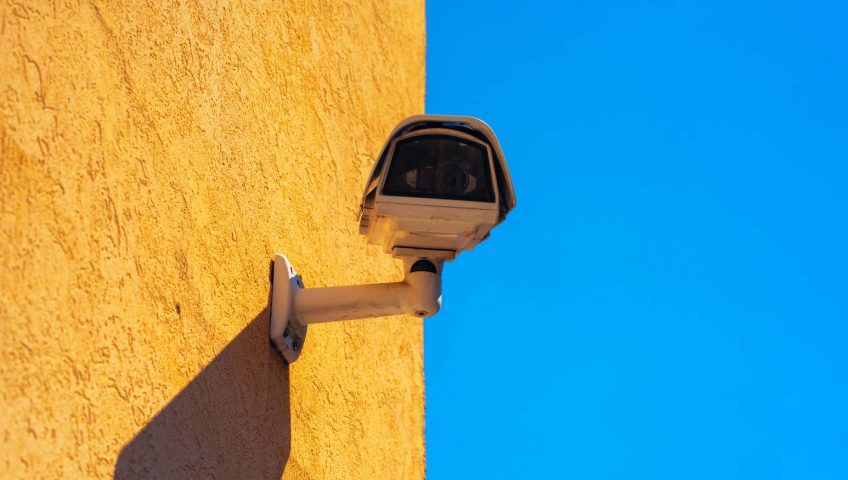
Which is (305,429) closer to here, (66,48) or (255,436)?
(255,436)

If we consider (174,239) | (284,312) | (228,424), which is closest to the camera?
(174,239)

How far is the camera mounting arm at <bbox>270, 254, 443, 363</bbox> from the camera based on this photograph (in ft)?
9.18

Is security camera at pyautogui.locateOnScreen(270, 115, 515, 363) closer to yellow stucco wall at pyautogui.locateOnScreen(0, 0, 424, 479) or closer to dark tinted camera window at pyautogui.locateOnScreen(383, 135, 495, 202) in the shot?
dark tinted camera window at pyautogui.locateOnScreen(383, 135, 495, 202)

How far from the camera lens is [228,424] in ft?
7.80

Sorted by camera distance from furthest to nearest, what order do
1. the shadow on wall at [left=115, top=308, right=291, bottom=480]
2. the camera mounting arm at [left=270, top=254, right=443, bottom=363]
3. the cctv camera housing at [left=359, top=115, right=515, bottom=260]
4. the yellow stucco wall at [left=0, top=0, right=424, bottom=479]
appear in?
the camera mounting arm at [left=270, top=254, right=443, bottom=363], the cctv camera housing at [left=359, top=115, right=515, bottom=260], the shadow on wall at [left=115, top=308, right=291, bottom=480], the yellow stucco wall at [left=0, top=0, right=424, bottom=479]

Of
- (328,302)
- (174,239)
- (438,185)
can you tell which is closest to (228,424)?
(174,239)

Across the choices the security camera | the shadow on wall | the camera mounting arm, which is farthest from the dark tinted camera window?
the shadow on wall

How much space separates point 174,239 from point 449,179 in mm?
658

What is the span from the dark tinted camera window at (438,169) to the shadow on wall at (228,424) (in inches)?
21.9

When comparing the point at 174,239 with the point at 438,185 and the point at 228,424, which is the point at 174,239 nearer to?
the point at 228,424

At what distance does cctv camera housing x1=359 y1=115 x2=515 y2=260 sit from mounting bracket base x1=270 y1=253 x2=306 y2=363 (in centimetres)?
47

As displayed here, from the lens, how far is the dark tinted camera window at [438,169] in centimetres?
246

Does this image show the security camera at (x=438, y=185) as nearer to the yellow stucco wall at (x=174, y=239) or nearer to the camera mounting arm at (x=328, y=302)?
the camera mounting arm at (x=328, y=302)

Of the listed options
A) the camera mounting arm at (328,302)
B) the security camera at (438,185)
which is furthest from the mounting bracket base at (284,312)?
the security camera at (438,185)
